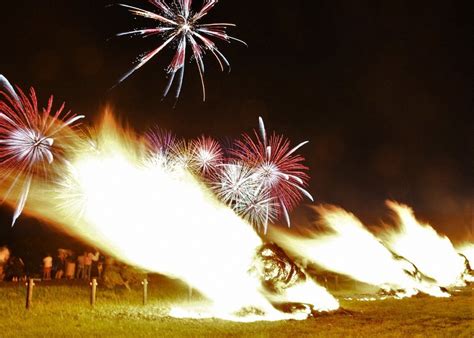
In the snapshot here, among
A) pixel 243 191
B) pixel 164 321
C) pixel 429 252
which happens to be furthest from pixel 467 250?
pixel 164 321

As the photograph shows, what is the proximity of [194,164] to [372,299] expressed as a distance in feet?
45.2

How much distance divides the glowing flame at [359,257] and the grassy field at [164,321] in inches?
330

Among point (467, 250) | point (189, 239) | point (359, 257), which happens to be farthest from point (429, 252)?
point (189, 239)

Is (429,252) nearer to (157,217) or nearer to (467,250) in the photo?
(467,250)

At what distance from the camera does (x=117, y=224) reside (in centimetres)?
2944

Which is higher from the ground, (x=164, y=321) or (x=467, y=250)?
(x=467, y=250)

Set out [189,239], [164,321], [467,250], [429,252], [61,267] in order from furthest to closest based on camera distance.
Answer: [467,250] < [429,252] < [61,267] < [189,239] < [164,321]

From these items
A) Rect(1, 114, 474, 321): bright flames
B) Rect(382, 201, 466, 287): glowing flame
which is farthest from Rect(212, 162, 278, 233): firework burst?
Rect(382, 201, 466, 287): glowing flame

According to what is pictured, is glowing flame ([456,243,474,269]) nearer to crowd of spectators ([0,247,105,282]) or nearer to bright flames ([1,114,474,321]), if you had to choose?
bright flames ([1,114,474,321])

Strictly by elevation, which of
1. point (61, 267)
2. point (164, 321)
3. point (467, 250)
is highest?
point (467, 250)

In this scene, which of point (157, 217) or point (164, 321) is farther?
point (157, 217)

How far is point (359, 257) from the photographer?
41281 millimetres

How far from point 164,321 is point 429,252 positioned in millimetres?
37447

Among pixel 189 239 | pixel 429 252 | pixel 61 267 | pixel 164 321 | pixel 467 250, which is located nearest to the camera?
pixel 164 321
